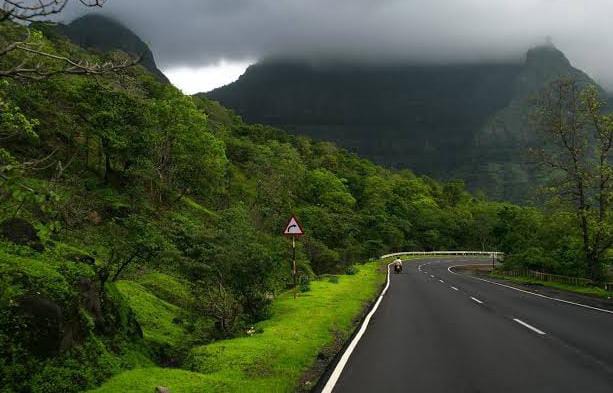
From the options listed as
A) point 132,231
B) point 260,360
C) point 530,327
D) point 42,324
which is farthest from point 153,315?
point 530,327

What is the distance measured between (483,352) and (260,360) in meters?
4.30

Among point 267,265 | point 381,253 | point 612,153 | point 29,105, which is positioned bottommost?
point 381,253

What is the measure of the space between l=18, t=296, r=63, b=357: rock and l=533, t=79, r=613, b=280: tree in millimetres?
27377

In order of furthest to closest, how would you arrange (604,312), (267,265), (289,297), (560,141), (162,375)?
1. (560,141)
2. (289,297)
3. (604,312)
4. (267,265)
5. (162,375)

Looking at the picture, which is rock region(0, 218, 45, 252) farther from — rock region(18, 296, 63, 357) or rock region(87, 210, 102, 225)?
rock region(87, 210, 102, 225)

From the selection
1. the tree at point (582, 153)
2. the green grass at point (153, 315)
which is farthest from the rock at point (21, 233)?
the tree at point (582, 153)

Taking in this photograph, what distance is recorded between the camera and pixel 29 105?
87.1 ft

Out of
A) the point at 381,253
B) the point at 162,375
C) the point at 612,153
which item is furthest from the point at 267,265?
the point at 381,253

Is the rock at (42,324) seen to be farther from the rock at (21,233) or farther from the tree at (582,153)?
the tree at (582,153)

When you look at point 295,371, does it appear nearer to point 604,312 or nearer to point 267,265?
point 267,265

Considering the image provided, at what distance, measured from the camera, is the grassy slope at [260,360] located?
693cm

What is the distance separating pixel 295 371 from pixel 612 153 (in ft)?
89.1

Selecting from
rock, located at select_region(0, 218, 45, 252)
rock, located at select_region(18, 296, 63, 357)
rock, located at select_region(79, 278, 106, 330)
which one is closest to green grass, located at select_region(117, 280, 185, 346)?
rock, located at select_region(79, 278, 106, 330)

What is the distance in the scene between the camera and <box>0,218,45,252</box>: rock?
857 centimetres
